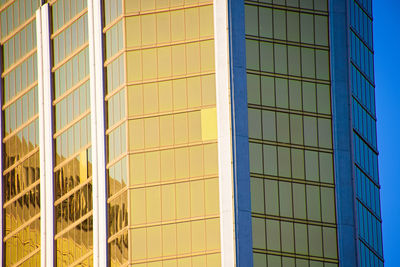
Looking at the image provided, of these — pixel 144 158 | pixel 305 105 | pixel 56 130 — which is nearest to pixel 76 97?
pixel 56 130

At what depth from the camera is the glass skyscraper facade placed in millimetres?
106062

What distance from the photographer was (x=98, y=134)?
112500mm

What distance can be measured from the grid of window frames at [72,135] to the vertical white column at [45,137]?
0.52 m

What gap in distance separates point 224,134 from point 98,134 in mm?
12345

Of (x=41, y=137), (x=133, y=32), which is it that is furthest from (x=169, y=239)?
(x=41, y=137)

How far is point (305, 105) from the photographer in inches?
4309

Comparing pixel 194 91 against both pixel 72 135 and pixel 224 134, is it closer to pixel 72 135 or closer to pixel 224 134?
pixel 224 134

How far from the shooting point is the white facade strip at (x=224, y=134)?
104 metres

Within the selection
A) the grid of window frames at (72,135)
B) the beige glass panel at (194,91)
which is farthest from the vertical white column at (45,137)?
the beige glass panel at (194,91)

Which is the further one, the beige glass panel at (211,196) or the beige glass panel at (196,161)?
the beige glass panel at (196,161)

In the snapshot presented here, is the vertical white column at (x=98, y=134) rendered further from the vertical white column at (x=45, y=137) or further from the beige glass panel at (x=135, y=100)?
the vertical white column at (x=45, y=137)

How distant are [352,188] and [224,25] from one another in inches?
712

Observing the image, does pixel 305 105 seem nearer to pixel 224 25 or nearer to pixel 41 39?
pixel 224 25

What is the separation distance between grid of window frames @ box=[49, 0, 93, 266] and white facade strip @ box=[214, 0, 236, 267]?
43.7 ft
